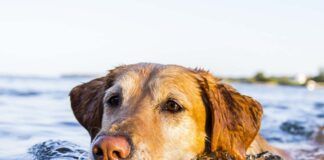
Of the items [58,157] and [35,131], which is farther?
[35,131]

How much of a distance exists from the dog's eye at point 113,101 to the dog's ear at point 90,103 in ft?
1.42

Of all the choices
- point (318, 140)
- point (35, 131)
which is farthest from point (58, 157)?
point (318, 140)

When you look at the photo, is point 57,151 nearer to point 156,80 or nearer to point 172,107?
point 156,80

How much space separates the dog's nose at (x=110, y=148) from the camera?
477cm

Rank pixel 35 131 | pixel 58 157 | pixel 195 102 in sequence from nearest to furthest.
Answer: pixel 195 102 → pixel 58 157 → pixel 35 131

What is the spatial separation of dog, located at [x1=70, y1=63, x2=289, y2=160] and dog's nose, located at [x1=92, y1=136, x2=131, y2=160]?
0.46m

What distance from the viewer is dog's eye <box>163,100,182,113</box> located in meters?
6.01

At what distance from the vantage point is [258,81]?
82.5 m

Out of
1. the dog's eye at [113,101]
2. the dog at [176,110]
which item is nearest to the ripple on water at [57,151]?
the dog at [176,110]

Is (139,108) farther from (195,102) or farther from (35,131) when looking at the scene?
(35,131)

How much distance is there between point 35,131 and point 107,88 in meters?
4.90

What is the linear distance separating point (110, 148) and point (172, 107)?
4.66ft

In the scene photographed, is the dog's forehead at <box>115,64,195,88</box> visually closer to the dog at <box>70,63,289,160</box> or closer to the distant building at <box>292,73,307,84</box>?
the dog at <box>70,63,289,160</box>

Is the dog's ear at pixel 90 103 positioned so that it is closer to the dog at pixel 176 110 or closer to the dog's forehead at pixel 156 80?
the dog at pixel 176 110
